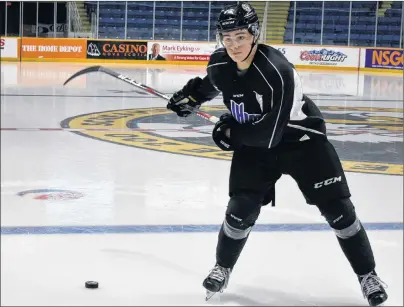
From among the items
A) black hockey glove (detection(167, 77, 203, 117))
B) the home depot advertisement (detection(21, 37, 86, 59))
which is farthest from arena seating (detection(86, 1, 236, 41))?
black hockey glove (detection(167, 77, 203, 117))

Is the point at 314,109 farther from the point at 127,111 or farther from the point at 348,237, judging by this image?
the point at 127,111

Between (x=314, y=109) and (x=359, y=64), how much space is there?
654 inches

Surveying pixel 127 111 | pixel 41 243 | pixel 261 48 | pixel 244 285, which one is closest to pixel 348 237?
pixel 244 285

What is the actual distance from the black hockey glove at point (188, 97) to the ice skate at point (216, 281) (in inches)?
25.0

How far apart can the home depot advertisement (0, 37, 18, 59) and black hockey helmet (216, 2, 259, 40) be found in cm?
1642

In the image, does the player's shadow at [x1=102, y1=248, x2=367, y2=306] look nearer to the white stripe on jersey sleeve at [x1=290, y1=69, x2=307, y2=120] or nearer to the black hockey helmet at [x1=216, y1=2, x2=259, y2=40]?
the white stripe on jersey sleeve at [x1=290, y1=69, x2=307, y2=120]

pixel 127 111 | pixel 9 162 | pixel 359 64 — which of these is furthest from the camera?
pixel 359 64

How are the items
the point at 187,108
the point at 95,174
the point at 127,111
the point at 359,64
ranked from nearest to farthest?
1. the point at 187,108
2. the point at 95,174
3. the point at 127,111
4. the point at 359,64

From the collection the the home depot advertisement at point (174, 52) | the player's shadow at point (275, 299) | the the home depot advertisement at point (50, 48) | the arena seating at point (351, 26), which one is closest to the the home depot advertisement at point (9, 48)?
the the home depot advertisement at point (50, 48)

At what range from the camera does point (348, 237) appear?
9.08ft

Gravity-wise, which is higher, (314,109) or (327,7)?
(327,7)

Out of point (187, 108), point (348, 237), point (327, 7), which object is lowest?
point (348, 237)

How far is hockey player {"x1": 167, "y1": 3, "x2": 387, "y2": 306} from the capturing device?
2.65 meters

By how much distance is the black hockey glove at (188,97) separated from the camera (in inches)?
120
